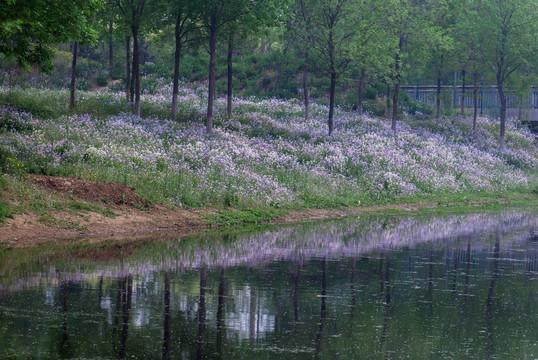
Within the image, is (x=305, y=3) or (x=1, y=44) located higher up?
A: (x=305, y=3)

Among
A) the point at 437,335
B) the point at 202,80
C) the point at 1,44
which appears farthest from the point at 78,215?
the point at 202,80

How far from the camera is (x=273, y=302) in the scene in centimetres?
1179

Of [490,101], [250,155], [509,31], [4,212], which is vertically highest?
[509,31]

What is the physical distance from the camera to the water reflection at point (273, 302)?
9.01m

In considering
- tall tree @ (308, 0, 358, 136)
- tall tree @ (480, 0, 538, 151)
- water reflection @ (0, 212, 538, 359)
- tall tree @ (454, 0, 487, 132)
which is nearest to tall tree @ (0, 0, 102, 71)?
water reflection @ (0, 212, 538, 359)

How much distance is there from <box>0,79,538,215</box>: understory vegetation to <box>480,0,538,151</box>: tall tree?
6.62 metres

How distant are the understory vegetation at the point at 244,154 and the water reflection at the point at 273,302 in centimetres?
597

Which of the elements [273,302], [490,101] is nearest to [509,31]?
[490,101]

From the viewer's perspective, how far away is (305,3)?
131 feet

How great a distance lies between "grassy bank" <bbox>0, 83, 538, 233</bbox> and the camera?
23641 mm

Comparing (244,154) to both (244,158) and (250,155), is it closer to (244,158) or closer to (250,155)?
(250,155)

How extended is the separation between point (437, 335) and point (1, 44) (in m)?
14.6

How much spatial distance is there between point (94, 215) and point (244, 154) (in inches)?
462

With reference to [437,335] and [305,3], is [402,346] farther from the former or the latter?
[305,3]
